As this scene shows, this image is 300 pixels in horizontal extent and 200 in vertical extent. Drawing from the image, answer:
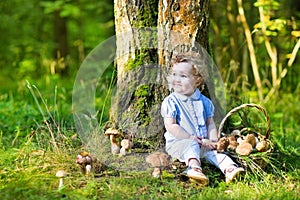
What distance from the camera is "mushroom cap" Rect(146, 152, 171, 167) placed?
12.8 feet

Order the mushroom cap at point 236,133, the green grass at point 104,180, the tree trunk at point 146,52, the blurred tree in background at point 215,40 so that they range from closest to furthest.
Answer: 1. the green grass at point 104,180
2. the tree trunk at point 146,52
3. the mushroom cap at point 236,133
4. the blurred tree in background at point 215,40

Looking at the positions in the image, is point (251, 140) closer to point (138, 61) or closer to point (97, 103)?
point (138, 61)

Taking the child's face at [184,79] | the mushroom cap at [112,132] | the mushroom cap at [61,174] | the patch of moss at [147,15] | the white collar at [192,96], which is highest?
the patch of moss at [147,15]

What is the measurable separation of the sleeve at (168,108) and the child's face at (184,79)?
0.33 feet

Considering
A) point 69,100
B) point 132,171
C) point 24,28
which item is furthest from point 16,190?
point 24,28

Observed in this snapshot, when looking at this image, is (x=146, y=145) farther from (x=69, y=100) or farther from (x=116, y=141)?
(x=69, y=100)

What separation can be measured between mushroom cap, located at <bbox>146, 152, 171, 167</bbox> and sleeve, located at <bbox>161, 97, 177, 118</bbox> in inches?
11.4

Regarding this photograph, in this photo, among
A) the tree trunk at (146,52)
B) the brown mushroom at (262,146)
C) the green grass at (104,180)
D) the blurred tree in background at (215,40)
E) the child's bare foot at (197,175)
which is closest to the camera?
the green grass at (104,180)

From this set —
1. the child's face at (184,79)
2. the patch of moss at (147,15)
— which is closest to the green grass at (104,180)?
the child's face at (184,79)

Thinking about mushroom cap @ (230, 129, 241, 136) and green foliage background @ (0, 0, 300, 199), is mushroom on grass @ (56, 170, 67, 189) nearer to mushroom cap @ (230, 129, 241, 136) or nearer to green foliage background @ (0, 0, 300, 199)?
green foliage background @ (0, 0, 300, 199)

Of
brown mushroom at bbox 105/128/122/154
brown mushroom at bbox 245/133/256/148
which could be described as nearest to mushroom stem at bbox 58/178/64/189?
brown mushroom at bbox 105/128/122/154

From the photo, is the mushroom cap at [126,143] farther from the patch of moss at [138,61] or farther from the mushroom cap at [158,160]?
the patch of moss at [138,61]

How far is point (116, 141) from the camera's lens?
4113 millimetres

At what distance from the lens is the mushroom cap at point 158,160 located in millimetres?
3904
